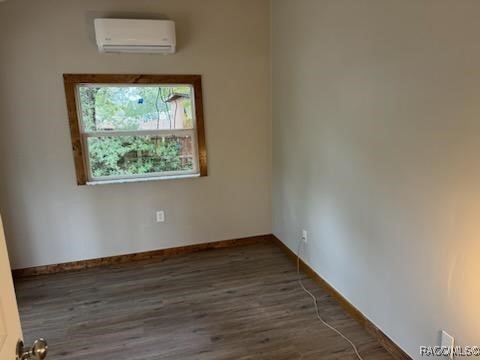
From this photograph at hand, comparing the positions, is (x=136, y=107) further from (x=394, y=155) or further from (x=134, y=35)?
(x=394, y=155)

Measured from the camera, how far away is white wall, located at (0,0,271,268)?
9.46 ft

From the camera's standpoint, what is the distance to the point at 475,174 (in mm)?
1439

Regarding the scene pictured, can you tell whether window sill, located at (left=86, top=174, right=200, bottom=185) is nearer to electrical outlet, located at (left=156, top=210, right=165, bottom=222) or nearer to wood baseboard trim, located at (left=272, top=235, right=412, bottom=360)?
electrical outlet, located at (left=156, top=210, right=165, bottom=222)

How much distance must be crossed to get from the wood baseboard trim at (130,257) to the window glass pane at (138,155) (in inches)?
33.4

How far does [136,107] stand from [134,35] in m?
0.66

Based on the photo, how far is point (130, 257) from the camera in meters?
3.44

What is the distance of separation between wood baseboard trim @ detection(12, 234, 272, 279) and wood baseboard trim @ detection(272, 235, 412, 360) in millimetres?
665

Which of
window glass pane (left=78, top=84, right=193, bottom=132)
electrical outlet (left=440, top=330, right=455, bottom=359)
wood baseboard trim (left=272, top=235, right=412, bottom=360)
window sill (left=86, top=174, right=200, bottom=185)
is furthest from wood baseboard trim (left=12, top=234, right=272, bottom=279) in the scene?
electrical outlet (left=440, top=330, right=455, bottom=359)

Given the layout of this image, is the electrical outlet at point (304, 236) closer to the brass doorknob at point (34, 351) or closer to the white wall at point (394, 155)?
the white wall at point (394, 155)

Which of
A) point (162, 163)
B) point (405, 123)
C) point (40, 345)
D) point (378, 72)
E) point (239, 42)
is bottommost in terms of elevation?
point (40, 345)

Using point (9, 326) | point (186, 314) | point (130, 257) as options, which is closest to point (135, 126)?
point (130, 257)

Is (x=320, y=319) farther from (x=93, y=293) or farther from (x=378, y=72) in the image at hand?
(x=93, y=293)

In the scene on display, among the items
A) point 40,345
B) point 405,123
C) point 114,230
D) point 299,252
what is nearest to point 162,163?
point 114,230

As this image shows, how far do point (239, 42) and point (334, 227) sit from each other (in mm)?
2067
